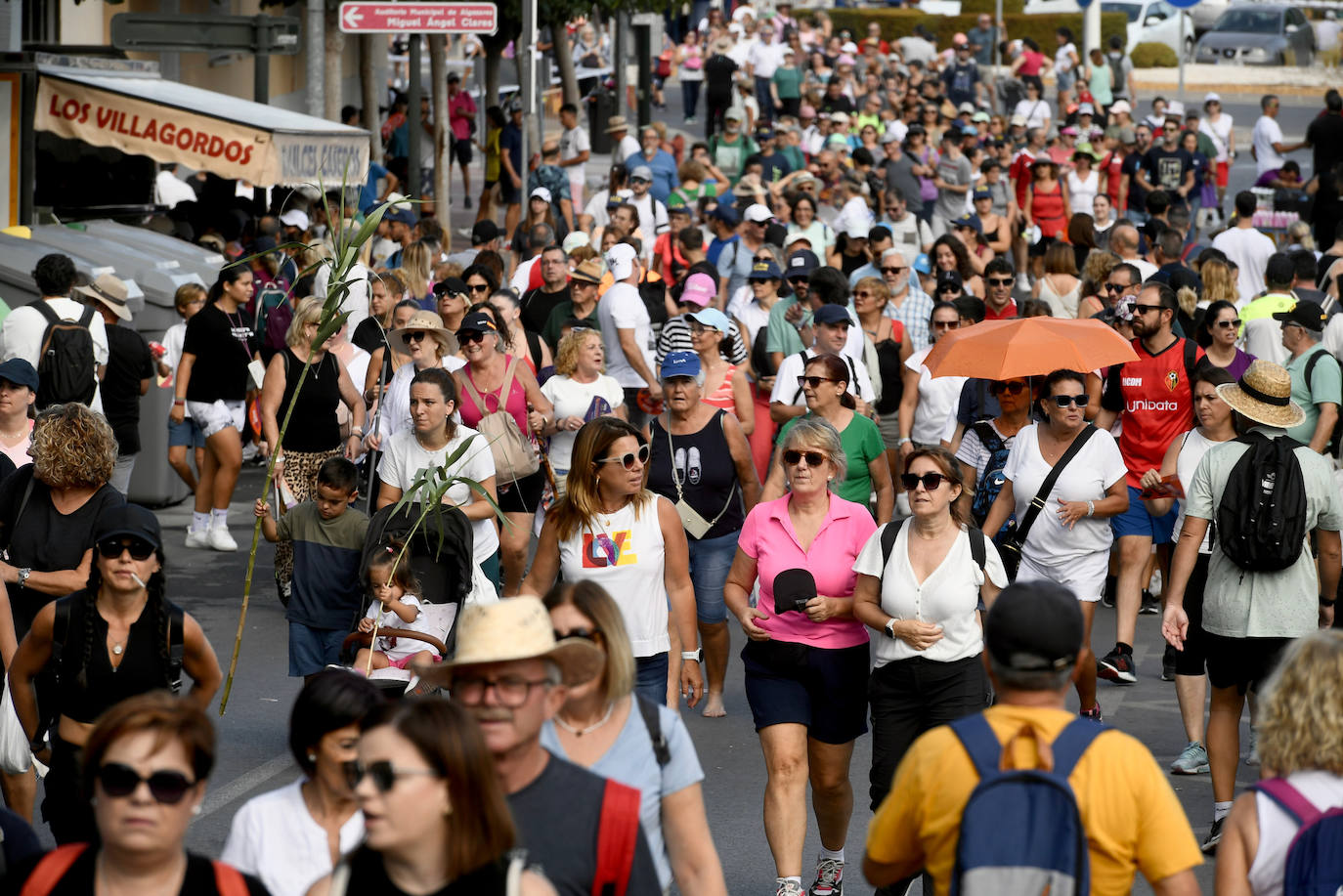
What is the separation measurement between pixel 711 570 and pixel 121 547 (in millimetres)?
3459

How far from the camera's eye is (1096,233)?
59.8 ft

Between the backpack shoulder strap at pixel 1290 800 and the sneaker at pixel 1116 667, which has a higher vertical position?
the backpack shoulder strap at pixel 1290 800

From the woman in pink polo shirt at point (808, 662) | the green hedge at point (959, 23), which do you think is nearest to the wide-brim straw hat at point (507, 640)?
the woman in pink polo shirt at point (808, 662)

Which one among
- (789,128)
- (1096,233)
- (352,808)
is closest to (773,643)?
(352,808)

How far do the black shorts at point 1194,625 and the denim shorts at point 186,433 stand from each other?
6.89 meters

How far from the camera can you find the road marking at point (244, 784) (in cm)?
765

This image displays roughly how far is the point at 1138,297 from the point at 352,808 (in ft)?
21.0

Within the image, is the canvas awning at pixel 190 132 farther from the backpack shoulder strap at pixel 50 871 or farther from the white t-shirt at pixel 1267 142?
the white t-shirt at pixel 1267 142

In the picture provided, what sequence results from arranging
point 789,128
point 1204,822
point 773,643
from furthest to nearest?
point 789,128, point 1204,822, point 773,643

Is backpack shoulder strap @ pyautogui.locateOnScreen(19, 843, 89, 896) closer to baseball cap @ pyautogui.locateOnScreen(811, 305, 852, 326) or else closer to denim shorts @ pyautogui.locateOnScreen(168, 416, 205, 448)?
baseball cap @ pyautogui.locateOnScreen(811, 305, 852, 326)

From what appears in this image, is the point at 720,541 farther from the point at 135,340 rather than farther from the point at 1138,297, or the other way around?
the point at 135,340

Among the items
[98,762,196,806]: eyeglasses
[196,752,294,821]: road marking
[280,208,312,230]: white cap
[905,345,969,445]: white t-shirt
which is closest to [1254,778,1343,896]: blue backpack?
[98,762,196,806]: eyeglasses

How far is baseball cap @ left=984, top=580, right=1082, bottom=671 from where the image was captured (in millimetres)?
3852

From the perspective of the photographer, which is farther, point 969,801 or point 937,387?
point 937,387
